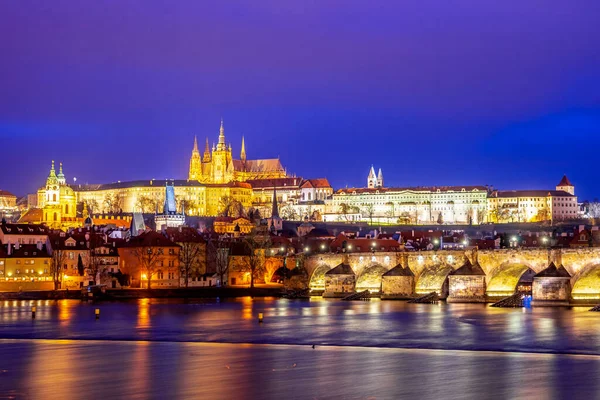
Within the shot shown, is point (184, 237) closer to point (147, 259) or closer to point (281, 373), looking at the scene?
point (147, 259)

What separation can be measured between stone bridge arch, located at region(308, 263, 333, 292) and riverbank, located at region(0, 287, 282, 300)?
9.03 ft

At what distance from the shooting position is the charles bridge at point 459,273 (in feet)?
186

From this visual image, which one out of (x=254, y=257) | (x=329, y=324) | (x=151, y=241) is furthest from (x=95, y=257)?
(x=329, y=324)

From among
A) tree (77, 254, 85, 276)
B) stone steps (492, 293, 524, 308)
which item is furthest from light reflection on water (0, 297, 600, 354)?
tree (77, 254, 85, 276)

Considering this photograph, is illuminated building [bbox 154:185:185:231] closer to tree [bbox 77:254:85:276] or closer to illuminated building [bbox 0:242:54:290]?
tree [bbox 77:254:85:276]

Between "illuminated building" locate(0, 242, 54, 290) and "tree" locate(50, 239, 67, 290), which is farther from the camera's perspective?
"tree" locate(50, 239, 67, 290)

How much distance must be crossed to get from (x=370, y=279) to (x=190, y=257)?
15.5 m

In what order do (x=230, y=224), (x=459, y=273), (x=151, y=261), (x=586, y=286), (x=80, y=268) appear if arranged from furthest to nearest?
1. (x=230, y=224)
2. (x=151, y=261)
3. (x=80, y=268)
4. (x=459, y=273)
5. (x=586, y=286)

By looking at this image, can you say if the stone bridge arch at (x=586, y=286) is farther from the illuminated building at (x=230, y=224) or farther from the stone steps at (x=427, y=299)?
the illuminated building at (x=230, y=224)

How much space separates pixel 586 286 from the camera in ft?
188

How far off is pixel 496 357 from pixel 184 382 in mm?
10593

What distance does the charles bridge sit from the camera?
186 ft

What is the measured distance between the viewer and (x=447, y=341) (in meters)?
38.5

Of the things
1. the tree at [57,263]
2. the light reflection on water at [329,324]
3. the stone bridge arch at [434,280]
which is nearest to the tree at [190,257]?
the tree at [57,263]
